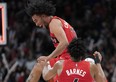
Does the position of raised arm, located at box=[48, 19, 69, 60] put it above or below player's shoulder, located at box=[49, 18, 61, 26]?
below

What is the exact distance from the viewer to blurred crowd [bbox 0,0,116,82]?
14.8 m

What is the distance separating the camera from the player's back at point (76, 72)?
794 cm

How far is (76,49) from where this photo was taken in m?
7.93

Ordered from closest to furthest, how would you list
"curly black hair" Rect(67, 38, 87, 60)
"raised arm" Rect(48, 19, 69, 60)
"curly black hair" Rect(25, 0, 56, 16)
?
"curly black hair" Rect(67, 38, 87, 60), "raised arm" Rect(48, 19, 69, 60), "curly black hair" Rect(25, 0, 56, 16)

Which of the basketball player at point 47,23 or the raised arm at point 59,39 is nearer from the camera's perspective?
the raised arm at point 59,39

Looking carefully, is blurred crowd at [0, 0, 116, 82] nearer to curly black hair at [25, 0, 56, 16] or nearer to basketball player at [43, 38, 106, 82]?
curly black hair at [25, 0, 56, 16]

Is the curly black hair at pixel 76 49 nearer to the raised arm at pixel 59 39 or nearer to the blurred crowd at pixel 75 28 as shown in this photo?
the raised arm at pixel 59 39

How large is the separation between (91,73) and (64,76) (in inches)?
15.2

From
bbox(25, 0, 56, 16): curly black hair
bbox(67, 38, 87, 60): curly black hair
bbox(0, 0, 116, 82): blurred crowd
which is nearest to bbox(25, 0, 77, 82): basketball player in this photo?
bbox(25, 0, 56, 16): curly black hair

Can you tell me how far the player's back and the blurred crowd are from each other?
5.57 meters

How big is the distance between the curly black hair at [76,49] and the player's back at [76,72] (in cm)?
12

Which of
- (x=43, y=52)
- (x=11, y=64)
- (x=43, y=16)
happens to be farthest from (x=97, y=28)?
(x=43, y=16)

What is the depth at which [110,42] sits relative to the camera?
16031 mm

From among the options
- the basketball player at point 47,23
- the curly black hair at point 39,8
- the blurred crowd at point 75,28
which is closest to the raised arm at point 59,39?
the basketball player at point 47,23
